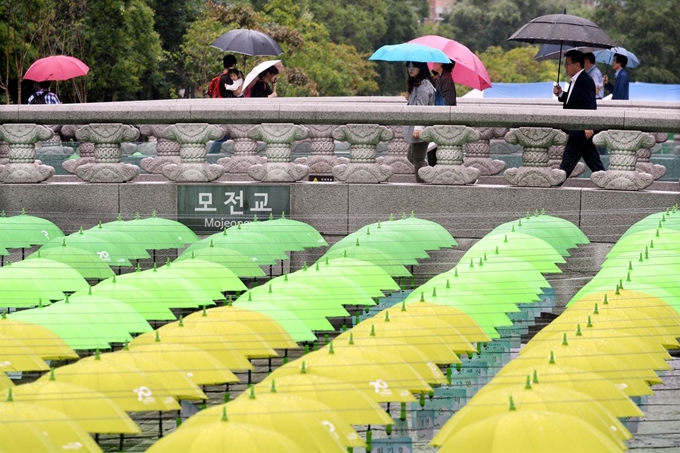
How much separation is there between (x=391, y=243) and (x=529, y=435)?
699 centimetres

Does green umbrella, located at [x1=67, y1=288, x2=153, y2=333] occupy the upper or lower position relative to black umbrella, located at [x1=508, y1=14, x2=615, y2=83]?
lower

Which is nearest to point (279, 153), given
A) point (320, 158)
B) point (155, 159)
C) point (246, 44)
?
point (320, 158)

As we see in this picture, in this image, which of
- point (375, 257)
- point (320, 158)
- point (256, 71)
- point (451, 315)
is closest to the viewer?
point (451, 315)

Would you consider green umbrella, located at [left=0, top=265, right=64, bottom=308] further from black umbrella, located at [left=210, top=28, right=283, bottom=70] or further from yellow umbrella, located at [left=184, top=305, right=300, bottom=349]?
black umbrella, located at [left=210, top=28, right=283, bottom=70]

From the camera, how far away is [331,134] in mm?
17656

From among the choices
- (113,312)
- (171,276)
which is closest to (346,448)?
(113,312)

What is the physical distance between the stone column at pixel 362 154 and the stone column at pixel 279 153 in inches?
16.4

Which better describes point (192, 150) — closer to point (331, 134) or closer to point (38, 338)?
point (331, 134)

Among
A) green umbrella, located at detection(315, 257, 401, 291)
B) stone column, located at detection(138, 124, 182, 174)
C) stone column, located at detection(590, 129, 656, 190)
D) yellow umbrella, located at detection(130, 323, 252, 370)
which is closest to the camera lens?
yellow umbrella, located at detection(130, 323, 252, 370)

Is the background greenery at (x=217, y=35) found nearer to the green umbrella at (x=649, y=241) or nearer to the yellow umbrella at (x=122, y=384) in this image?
the green umbrella at (x=649, y=241)

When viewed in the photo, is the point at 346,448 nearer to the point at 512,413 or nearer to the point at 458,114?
the point at 512,413

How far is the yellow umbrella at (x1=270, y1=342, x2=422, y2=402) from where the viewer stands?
10047mm

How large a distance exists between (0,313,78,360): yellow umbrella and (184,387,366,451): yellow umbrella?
8.60 ft

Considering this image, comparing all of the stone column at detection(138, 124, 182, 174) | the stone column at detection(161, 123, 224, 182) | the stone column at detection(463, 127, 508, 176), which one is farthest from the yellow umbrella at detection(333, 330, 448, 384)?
the stone column at detection(138, 124, 182, 174)
